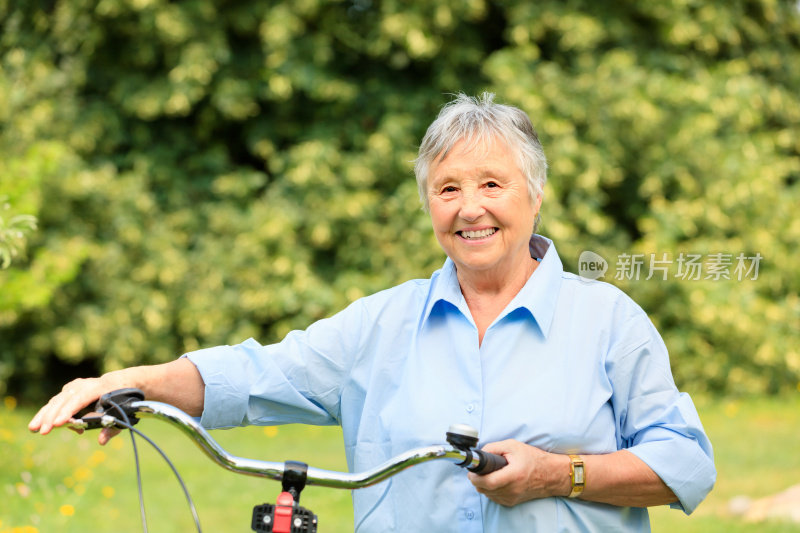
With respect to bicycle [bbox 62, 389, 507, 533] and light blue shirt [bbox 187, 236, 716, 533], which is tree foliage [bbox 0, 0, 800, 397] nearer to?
light blue shirt [bbox 187, 236, 716, 533]

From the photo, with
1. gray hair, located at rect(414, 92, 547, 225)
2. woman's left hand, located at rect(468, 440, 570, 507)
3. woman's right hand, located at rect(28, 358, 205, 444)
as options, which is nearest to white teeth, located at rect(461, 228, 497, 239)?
gray hair, located at rect(414, 92, 547, 225)

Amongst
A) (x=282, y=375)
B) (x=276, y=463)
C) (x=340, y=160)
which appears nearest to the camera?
(x=276, y=463)

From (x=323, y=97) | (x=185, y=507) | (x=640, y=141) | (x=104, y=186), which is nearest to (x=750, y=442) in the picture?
(x=640, y=141)

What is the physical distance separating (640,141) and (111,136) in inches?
187

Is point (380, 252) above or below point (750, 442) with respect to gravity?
above

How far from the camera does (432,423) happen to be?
2135 mm

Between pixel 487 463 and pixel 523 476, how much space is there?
0.11 metres

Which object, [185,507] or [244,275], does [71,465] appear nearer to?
[185,507]

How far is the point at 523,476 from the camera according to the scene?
1.95 meters

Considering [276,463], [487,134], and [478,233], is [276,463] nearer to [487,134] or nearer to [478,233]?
[478,233]

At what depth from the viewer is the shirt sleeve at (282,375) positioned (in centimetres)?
222

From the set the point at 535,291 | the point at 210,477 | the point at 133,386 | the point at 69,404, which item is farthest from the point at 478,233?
the point at 210,477

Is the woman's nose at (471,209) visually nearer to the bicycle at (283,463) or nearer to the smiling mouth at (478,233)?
the smiling mouth at (478,233)

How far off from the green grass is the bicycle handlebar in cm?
287
